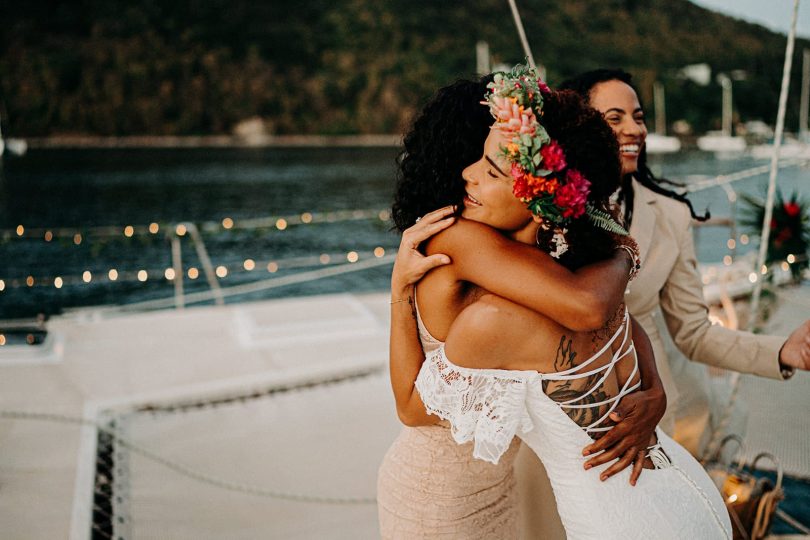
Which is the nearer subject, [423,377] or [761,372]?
[423,377]

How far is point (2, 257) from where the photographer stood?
92.7 feet

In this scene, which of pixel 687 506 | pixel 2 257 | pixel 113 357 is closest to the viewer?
pixel 687 506

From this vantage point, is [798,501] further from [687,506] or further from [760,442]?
[687,506]

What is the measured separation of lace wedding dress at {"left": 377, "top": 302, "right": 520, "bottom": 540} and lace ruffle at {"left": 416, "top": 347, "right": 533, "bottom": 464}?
0.24 m

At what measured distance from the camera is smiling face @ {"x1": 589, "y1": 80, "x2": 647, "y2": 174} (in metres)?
2.18

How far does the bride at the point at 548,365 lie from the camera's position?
1.31 metres

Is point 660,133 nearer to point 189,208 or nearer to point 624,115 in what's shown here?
point 189,208

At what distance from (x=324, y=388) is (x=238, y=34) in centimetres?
10184

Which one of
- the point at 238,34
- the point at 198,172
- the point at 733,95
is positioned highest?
the point at 238,34

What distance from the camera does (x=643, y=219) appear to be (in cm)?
219

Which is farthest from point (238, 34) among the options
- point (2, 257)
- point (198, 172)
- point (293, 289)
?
point (293, 289)

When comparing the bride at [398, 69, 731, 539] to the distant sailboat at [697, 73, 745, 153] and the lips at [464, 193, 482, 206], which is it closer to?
the lips at [464, 193, 482, 206]

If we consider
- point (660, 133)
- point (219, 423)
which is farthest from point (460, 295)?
point (660, 133)

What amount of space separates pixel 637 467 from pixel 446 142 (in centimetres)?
81
